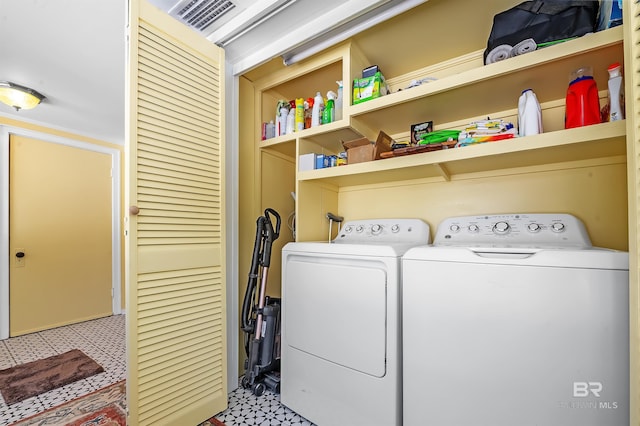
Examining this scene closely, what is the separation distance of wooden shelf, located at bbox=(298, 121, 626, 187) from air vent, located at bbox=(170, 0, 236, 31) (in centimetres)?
106

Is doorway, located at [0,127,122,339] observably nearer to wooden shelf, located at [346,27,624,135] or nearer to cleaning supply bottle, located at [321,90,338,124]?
cleaning supply bottle, located at [321,90,338,124]

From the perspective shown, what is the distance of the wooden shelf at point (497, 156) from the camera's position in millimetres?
1100

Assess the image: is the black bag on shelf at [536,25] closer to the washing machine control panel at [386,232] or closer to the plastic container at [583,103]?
the plastic container at [583,103]

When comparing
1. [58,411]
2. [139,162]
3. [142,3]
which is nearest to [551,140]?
[139,162]

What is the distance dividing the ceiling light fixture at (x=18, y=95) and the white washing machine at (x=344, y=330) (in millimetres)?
2723

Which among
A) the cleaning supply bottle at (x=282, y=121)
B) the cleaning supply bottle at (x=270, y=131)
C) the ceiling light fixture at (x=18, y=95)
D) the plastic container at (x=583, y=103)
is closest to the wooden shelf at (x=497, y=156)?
the plastic container at (x=583, y=103)

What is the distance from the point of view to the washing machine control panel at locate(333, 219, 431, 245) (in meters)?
1.75

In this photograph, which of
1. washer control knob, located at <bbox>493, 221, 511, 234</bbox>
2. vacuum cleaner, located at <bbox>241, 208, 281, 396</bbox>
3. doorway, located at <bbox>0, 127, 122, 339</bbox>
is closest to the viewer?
washer control knob, located at <bbox>493, 221, 511, 234</bbox>

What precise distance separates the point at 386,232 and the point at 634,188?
1.17m

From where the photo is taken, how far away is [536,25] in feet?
4.07

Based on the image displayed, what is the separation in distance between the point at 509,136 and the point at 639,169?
540 mm

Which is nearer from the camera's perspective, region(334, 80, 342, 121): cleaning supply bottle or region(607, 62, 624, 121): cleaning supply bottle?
region(607, 62, 624, 121): cleaning supply bottle

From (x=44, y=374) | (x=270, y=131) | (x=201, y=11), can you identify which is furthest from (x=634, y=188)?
(x=44, y=374)

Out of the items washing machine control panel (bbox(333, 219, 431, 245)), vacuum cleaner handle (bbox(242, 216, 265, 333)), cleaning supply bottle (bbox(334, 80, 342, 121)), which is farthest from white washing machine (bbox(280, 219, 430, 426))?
cleaning supply bottle (bbox(334, 80, 342, 121))
